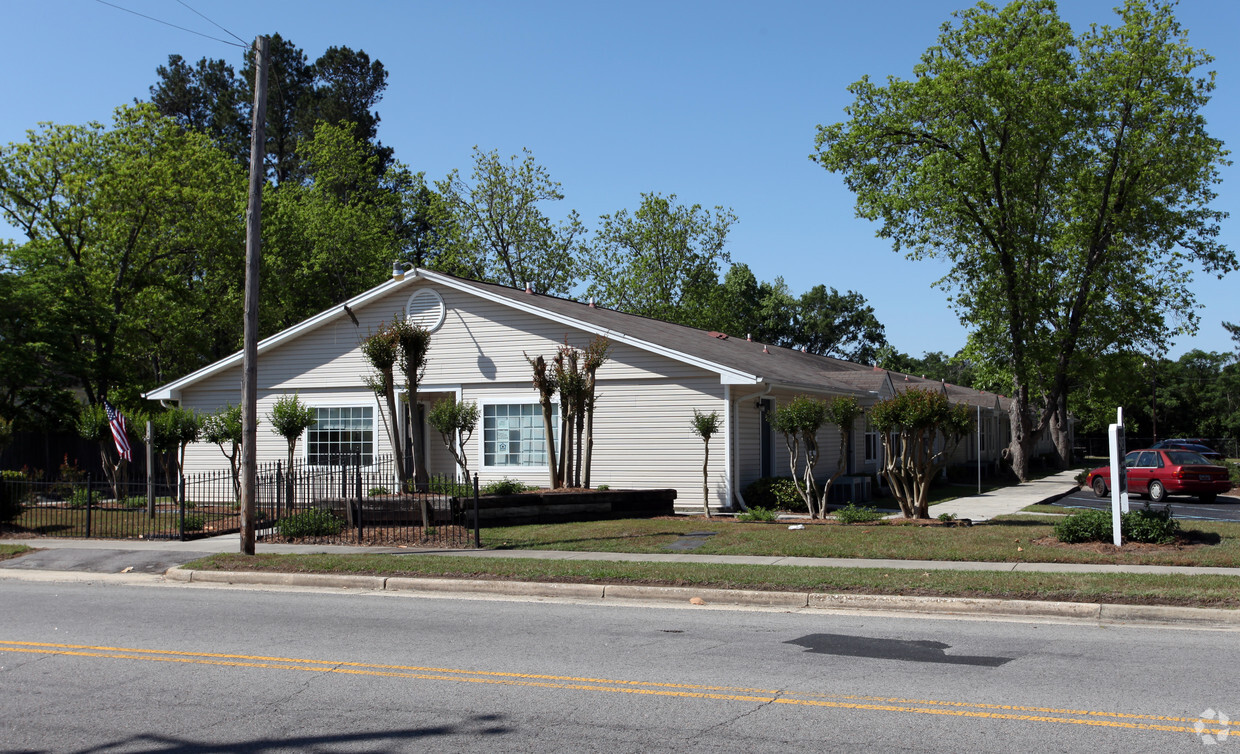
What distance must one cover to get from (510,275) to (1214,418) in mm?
56916

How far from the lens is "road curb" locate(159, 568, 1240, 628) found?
9930 millimetres

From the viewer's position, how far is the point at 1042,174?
35.3 metres

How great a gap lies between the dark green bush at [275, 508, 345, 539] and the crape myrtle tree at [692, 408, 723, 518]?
281 inches

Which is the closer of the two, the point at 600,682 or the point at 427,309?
the point at 600,682

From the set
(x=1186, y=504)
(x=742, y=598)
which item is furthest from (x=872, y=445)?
(x=742, y=598)

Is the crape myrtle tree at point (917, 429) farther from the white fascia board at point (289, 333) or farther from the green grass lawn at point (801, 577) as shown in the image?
the white fascia board at point (289, 333)

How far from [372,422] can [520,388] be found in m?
4.14

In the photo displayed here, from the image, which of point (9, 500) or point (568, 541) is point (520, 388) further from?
point (9, 500)

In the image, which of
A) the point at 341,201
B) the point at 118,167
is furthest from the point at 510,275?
the point at 118,167

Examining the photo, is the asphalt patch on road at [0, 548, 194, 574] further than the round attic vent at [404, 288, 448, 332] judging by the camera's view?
No

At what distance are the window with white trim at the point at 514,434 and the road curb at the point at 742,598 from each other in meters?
9.48

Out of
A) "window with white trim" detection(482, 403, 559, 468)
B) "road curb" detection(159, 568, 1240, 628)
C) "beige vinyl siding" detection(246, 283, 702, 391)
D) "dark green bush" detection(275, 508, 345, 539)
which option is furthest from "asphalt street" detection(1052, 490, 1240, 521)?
"dark green bush" detection(275, 508, 345, 539)

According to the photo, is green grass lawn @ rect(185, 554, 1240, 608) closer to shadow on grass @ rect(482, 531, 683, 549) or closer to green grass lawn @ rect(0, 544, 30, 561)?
shadow on grass @ rect(482, 531, 683, 549)

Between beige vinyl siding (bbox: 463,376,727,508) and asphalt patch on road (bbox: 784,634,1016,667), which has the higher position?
beige vinyl siding (bbox: 463,376,727,508)
